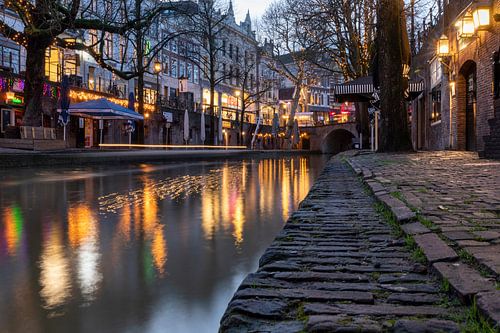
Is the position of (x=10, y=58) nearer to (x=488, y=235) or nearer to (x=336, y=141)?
(x=488, y=235)

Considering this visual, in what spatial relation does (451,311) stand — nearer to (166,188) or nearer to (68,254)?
(68,254)

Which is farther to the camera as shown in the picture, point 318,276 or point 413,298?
point 318,276

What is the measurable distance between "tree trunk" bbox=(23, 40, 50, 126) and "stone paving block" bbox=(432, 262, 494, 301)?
18202 mm

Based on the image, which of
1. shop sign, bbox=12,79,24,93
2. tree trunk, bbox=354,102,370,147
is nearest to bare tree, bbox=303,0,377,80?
tree trunk, bbox=354,102,370,147

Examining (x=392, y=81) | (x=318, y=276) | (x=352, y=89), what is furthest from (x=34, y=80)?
(x=318, y=276)

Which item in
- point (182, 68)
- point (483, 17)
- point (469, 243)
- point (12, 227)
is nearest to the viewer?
point (469, 243)

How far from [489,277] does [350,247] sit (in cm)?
101

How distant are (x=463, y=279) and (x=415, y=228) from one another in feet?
3.84

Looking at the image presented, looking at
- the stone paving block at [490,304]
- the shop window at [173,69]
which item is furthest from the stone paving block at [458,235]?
the shop window at [173,69]

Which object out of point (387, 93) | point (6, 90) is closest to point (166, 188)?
point (387, 93)

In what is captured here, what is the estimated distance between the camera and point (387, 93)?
1669cm

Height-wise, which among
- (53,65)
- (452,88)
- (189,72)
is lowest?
(452,88)

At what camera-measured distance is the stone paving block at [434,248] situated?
2.49m

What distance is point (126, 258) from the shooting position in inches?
150
